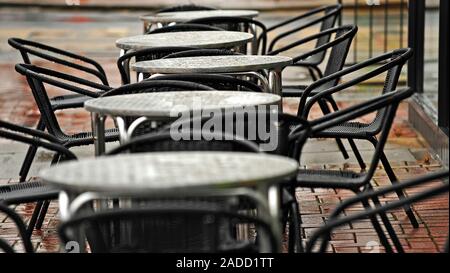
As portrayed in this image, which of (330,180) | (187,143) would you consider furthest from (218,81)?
(187,143)

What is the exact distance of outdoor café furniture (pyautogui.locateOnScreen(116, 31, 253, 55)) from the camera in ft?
22.3

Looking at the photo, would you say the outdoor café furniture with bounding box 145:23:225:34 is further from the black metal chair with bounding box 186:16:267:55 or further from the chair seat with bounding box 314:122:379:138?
the chair seat with bounding box 314:122:379:138

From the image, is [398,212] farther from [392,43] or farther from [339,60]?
[392,43]

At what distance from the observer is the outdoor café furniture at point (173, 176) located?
3193 mm

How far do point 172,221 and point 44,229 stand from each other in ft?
9.68

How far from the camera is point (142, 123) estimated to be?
4.52 m

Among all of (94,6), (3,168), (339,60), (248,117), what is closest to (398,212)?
(339,60)

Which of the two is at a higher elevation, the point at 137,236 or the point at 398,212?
the point at 137,236

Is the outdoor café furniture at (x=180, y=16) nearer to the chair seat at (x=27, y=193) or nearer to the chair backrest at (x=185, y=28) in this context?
the chair backrest at (x=185, y=28)

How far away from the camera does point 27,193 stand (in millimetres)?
4938

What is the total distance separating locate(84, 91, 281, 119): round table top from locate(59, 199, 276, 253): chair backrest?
56cm

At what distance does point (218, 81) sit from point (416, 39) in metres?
3.87

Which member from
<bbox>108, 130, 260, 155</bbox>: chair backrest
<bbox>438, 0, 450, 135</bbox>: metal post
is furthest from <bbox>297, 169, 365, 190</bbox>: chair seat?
A: <bbox>438, 0, 450, 135</bbox>: metal post

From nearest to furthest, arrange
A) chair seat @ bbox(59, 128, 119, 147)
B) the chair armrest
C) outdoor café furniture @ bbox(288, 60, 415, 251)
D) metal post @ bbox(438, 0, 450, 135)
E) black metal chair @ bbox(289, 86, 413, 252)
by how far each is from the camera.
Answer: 1. black metal chair @ bbox(289, 86, 413, 252)
2. outdoor café furniture @ bbox(288, 60, 415, 251)
3. the chair armrest
4. chair seat @ bbox(59, 128, 119, 147)
5. metal post @ bbox(438, 0, 450, 135)
